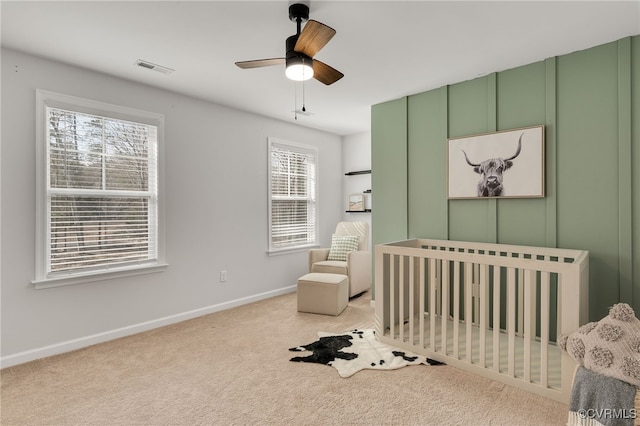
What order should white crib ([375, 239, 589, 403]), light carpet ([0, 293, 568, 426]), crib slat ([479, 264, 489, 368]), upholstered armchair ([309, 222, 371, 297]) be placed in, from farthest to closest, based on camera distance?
upholstered armchair ([309, 222, 371, 297])
crib slat ([479, 264, 489, 368])
white crib ([375, 239, 589, 403])
light carpet ([0, 293, 568, 426])

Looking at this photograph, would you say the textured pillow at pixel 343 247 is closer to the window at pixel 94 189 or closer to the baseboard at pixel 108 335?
the baseboard at pixel 108 335

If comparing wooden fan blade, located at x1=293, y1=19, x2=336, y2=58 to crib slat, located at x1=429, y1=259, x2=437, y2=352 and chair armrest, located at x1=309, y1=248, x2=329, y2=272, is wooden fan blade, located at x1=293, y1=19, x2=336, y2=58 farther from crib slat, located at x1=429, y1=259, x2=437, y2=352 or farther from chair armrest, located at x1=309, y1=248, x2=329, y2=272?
chair armrest, located at x1=309, y1=248, x2=329, y2=272

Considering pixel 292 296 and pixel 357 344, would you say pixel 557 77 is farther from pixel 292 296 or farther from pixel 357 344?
pixel 292 296

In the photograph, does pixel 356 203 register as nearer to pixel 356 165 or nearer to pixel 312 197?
pixel 356 165

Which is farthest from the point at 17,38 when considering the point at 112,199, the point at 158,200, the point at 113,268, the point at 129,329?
the point at 129,329

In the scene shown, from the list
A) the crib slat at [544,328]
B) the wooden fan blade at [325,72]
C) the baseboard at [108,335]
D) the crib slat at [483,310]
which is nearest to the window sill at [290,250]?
the baseboard at [108,335]

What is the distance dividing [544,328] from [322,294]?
2.10m

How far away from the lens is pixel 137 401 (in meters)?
2.04

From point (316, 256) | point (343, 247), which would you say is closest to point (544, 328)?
point (343, 247)

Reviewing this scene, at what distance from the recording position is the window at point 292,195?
4494mm

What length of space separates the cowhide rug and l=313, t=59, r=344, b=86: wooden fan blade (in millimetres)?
2019

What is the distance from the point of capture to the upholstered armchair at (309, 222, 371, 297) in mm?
4180

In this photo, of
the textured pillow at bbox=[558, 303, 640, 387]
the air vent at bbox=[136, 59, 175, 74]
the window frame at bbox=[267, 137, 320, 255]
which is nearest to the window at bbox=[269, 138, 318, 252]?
the window frame at bbox=[267, 137, 320, 255]

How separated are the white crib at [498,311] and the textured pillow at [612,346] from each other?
0.43 feet
